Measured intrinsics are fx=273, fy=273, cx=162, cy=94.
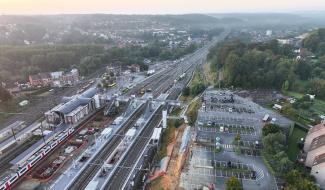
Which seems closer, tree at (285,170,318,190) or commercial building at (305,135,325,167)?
tree at (285,170,318,190)

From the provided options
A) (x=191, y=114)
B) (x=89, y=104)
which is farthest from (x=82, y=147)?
(x=191, y=114)

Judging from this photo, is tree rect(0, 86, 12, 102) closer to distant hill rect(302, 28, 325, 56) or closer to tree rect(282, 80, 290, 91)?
tree rect(282, 80, 290, 91)

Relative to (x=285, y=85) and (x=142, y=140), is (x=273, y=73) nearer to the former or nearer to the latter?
(x=285, y=85)

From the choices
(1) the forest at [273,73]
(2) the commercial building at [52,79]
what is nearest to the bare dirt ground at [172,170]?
(1) the forest at [273,73]

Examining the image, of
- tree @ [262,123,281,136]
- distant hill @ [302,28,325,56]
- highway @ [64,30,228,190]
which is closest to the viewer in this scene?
highway @ [64,30,228,190]

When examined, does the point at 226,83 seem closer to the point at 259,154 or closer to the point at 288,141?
the point at 288,141

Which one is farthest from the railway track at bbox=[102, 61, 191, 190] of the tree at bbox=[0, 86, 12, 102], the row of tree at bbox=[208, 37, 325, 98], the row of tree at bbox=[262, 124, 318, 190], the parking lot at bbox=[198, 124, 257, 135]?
the tree at bbox=[0, 86, 12, 102]

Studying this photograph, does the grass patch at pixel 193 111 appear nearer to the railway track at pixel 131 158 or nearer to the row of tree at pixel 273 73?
the railway track at pixel 131 158
